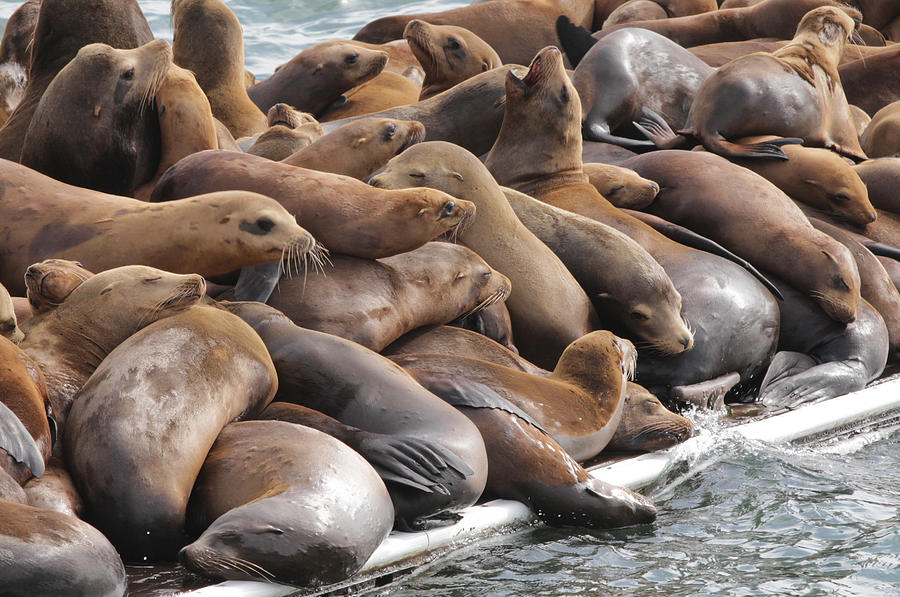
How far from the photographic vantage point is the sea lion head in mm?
3613

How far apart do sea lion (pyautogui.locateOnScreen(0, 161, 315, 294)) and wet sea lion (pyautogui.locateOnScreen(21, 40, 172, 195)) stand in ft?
3.07

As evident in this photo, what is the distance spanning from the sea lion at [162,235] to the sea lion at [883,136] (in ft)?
14.7

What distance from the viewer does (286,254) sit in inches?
160

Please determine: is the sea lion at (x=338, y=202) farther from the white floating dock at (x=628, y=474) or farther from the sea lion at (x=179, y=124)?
the white floating dock at (x=628, y=474)

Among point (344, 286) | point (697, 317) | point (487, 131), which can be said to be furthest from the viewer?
point (487, 131)

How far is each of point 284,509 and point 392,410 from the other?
0.65 meters

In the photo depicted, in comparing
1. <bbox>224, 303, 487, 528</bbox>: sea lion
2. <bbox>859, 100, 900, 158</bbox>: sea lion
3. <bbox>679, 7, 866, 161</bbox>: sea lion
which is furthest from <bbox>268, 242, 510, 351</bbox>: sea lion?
<bbox>859, 100, 900, 158</bbox>: sea lion

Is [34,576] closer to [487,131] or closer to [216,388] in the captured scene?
[216,388]

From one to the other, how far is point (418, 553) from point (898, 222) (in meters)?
4.11

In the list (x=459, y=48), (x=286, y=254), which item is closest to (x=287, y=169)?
(x=286, y=254)

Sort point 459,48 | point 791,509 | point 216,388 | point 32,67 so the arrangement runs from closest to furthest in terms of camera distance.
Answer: point 216,388
point 791,509
point 32,67
point 459,48

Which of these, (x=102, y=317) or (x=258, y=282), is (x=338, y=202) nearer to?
(x=258, y=282)

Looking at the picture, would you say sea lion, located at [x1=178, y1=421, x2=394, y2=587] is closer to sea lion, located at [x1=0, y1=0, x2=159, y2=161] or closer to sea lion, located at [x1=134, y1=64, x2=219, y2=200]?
sea lion, located at [x1=134, y1=64, x2=219, y2=200]

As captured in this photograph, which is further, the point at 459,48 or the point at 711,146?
the point at 459,48
